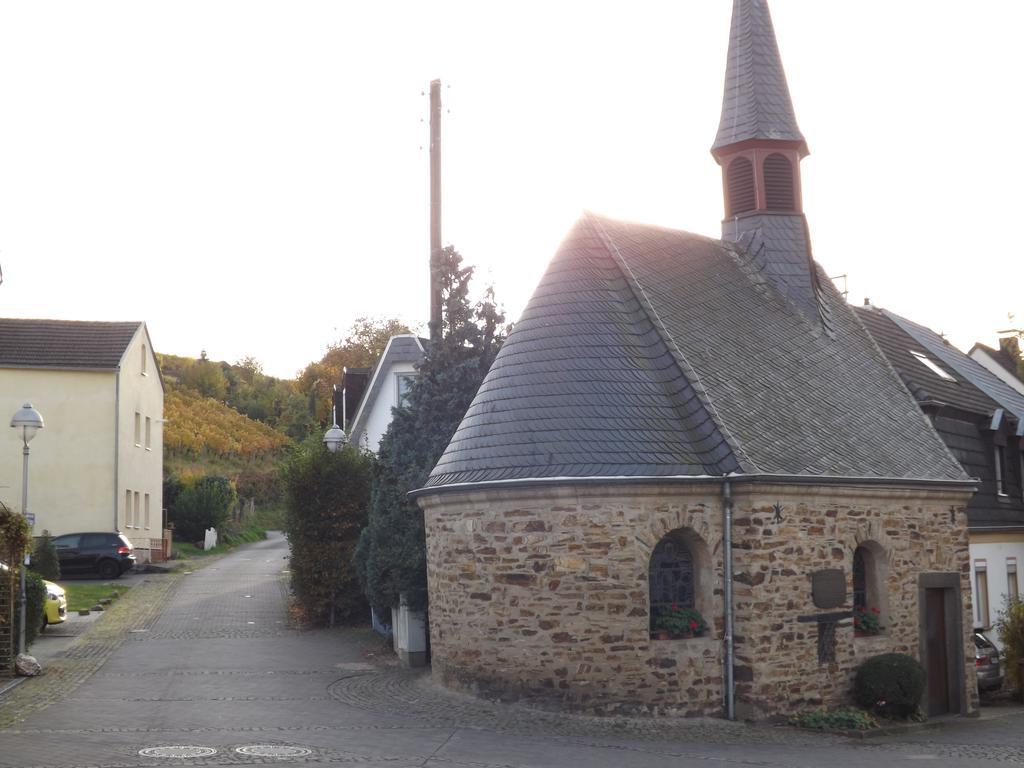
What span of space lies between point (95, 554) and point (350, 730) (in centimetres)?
1955

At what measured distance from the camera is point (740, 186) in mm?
23641

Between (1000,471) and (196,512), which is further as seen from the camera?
(196,512)

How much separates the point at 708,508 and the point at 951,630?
609cm

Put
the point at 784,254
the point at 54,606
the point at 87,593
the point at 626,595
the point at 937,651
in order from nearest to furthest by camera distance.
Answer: the point at 626,595, the point at 937,651, the point at 54,606, the point at 784,254, the point at 87,593

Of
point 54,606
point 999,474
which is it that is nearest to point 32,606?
point 54,606

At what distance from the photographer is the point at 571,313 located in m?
17.4

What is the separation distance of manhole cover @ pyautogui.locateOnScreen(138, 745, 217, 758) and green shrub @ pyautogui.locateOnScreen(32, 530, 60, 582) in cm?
1578

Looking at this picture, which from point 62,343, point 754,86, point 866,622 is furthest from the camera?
point 62,343

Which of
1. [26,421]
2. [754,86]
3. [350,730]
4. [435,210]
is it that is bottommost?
[350,730]

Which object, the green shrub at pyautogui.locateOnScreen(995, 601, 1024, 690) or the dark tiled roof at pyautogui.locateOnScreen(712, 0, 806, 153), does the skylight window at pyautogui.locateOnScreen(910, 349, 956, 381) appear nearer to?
the dark tiled roof at pyautogui.locateOnScreen(712, 0, 806, 153)

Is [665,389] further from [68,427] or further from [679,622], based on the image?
[68,427]

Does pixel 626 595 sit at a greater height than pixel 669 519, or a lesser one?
lesser

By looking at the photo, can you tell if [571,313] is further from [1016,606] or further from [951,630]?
[1016,606]

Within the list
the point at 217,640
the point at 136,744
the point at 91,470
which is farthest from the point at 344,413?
the point at 136,744
